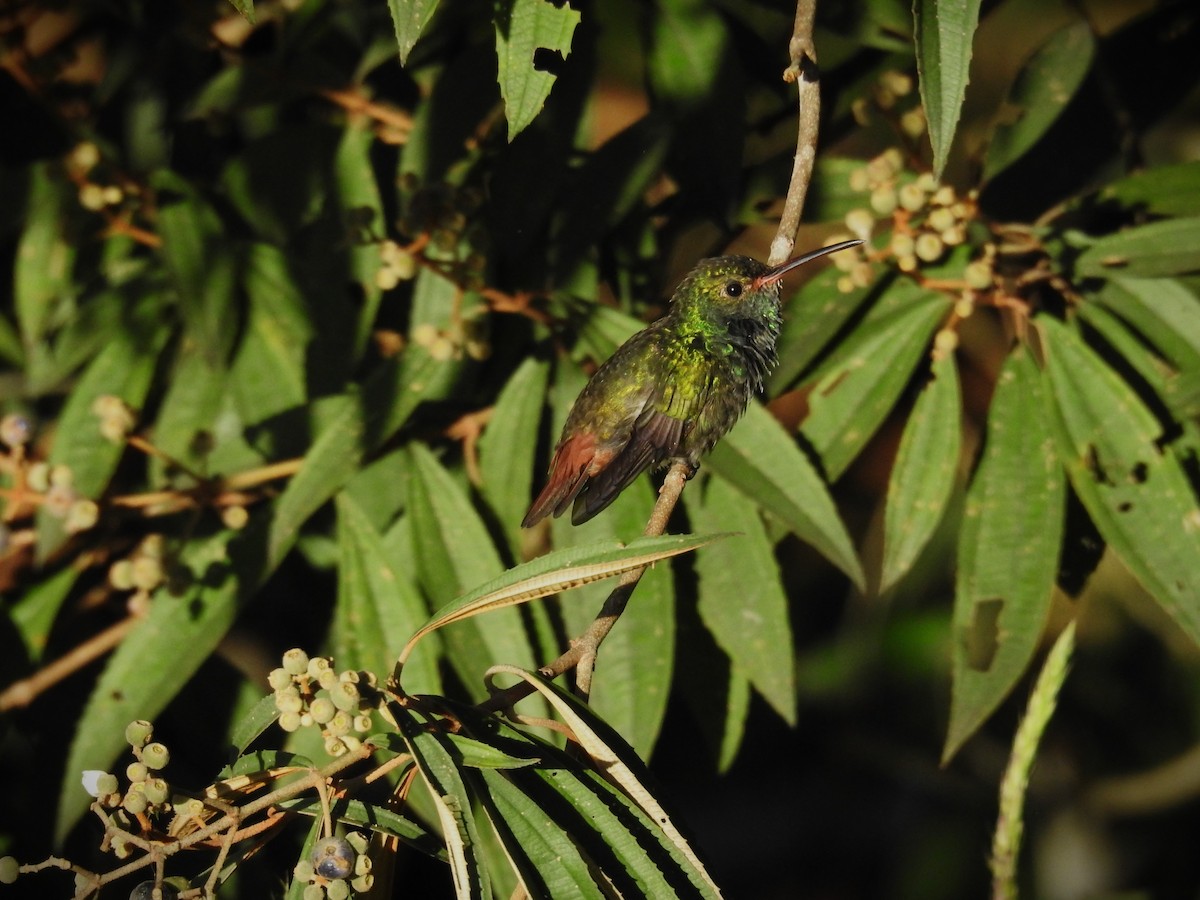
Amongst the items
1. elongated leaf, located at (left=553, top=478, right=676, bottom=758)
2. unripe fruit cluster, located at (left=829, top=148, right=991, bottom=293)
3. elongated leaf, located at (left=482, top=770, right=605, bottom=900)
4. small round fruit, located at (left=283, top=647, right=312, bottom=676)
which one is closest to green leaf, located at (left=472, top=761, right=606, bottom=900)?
elongated leaf, located at (left=482, top=770, right=605, bottom=900)

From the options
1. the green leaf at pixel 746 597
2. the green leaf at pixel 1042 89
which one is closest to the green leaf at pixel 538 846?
the green leaf at pixel 746 597

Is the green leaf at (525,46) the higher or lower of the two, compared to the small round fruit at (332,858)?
higher

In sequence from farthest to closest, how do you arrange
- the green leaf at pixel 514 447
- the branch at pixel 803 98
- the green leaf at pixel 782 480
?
the green leaf at pixel 514 447
the green leaf at pixel 782 480
the branch at pixel 803 98

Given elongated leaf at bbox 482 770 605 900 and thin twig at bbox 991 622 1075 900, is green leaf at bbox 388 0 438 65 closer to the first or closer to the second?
elongated leaf at bbox 482 770 605 900

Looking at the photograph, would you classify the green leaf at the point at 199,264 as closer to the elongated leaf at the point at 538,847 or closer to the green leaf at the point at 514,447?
the green leaf at the point at 514,447

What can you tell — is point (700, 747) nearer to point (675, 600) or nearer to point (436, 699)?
point (675, 600)
